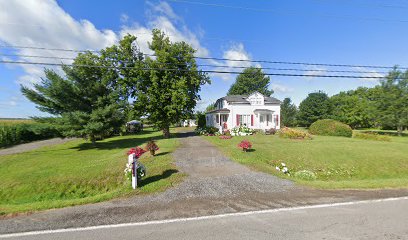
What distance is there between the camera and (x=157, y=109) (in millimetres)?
23062

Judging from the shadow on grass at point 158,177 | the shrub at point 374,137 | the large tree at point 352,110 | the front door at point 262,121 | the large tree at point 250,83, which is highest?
the large tree at point 250,83

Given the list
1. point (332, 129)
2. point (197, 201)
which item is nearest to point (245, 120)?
point (332, 129)

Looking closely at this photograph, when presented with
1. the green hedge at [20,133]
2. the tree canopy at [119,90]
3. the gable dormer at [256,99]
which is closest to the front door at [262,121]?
the gable dormer at [256,99]

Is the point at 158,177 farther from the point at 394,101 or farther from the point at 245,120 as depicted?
the point at 394,101

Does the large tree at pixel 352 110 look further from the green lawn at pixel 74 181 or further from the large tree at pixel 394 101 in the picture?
the green lawn at pixel 74 181

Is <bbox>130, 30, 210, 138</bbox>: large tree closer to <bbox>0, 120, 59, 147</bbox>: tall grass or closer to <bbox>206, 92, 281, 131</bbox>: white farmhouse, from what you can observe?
<bbox>206, 92, 281, 131</bbox>: white farmhouse

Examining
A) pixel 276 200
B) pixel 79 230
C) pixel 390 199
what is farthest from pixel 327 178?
pixel 79 230

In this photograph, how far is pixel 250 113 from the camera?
31.0 meters

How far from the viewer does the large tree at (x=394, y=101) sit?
32438 millimetres

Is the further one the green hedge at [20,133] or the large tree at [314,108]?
the large tree at [314,108]

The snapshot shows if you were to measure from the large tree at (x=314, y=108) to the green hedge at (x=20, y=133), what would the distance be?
2176 inches

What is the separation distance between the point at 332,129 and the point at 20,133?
134 ft

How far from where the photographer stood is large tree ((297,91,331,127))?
5462 centimetres

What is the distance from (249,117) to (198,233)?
2755cm
